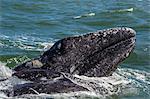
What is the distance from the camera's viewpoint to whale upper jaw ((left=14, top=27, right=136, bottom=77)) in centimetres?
1177

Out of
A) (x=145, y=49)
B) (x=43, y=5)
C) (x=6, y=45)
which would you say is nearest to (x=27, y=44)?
(x=6, y=45)

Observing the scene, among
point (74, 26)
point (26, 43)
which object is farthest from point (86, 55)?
point (74, 26)

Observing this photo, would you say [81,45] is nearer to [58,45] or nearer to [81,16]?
[58,45]

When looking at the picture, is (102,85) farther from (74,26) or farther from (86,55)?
(74,26)

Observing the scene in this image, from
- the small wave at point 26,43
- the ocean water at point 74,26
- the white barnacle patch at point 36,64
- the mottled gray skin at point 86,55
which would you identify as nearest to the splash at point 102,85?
the ocean water at point 74,26

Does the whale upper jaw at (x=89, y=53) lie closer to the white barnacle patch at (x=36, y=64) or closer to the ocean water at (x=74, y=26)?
the white barnacle patch at (x=36, y=64)

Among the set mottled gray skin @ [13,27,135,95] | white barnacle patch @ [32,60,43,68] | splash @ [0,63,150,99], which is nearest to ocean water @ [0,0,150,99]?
splash @ [0,63,150,99]

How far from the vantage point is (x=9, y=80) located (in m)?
11.4

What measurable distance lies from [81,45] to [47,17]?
37.2ft

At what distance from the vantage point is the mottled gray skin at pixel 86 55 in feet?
38.5

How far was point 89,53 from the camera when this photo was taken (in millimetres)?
11945

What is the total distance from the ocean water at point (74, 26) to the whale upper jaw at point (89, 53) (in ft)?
1.41

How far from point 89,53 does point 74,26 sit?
933cm

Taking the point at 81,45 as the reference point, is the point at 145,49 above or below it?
below
